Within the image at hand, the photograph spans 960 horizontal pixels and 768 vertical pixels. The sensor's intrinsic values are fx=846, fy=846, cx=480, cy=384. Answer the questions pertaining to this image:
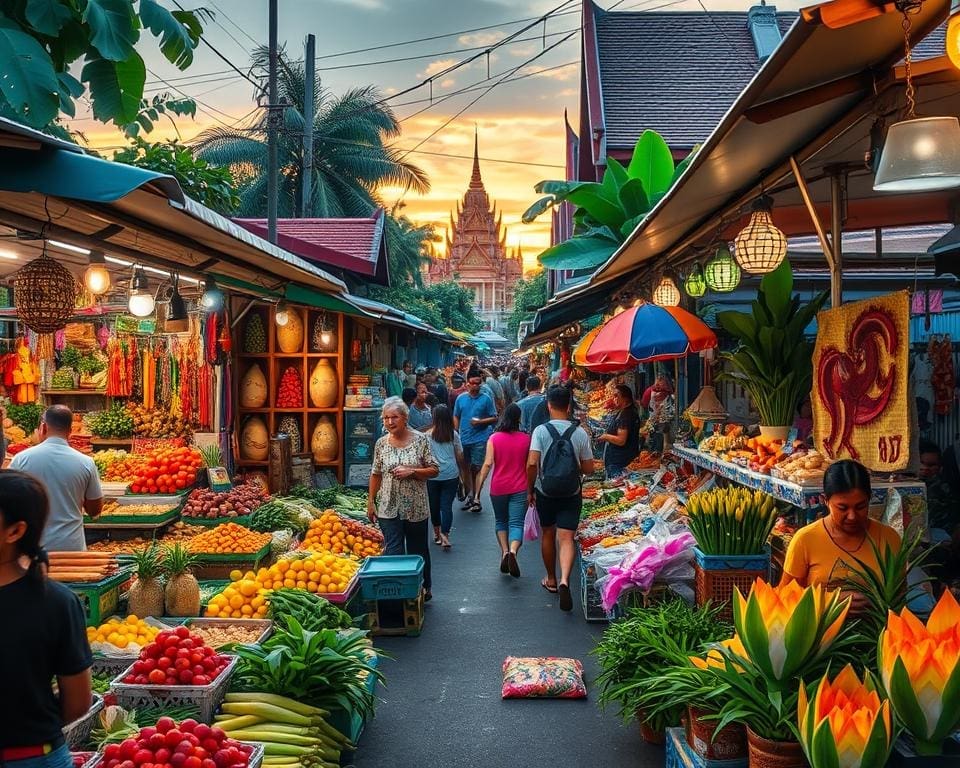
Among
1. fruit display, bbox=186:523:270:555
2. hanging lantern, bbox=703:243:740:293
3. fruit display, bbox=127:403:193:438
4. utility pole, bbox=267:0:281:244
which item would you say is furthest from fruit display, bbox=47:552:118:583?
utility pole, bbox=267:0:281:244

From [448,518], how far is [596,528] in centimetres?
239

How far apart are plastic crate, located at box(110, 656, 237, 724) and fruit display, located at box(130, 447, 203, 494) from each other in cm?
423

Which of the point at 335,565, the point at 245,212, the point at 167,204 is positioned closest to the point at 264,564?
the point at 335,565

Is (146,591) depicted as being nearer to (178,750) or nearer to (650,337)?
(178,750)

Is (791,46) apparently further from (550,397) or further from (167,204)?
(550,397)

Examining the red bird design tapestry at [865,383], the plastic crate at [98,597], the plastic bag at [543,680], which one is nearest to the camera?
the red bird design tapestry at [865,383]

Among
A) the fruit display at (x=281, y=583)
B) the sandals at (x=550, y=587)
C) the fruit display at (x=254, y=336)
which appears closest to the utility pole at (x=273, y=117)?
the fruit display at (x=254, y=336)

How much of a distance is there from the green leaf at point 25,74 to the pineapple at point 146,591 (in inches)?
129

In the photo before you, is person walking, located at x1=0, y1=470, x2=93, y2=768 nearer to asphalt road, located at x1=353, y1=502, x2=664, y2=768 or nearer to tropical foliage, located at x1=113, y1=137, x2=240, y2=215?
asphalt road, located at x1=353, y1=502, x2=664, y2=768

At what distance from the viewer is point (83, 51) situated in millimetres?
3986

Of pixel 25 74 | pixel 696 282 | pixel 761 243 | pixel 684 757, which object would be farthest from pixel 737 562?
pixel 25 74

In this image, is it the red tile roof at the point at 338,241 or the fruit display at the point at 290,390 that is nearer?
the fruit display at the point at 290,390

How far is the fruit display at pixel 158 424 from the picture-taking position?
952cm

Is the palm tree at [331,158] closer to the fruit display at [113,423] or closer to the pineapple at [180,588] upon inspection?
the fruit display at [113,423]
